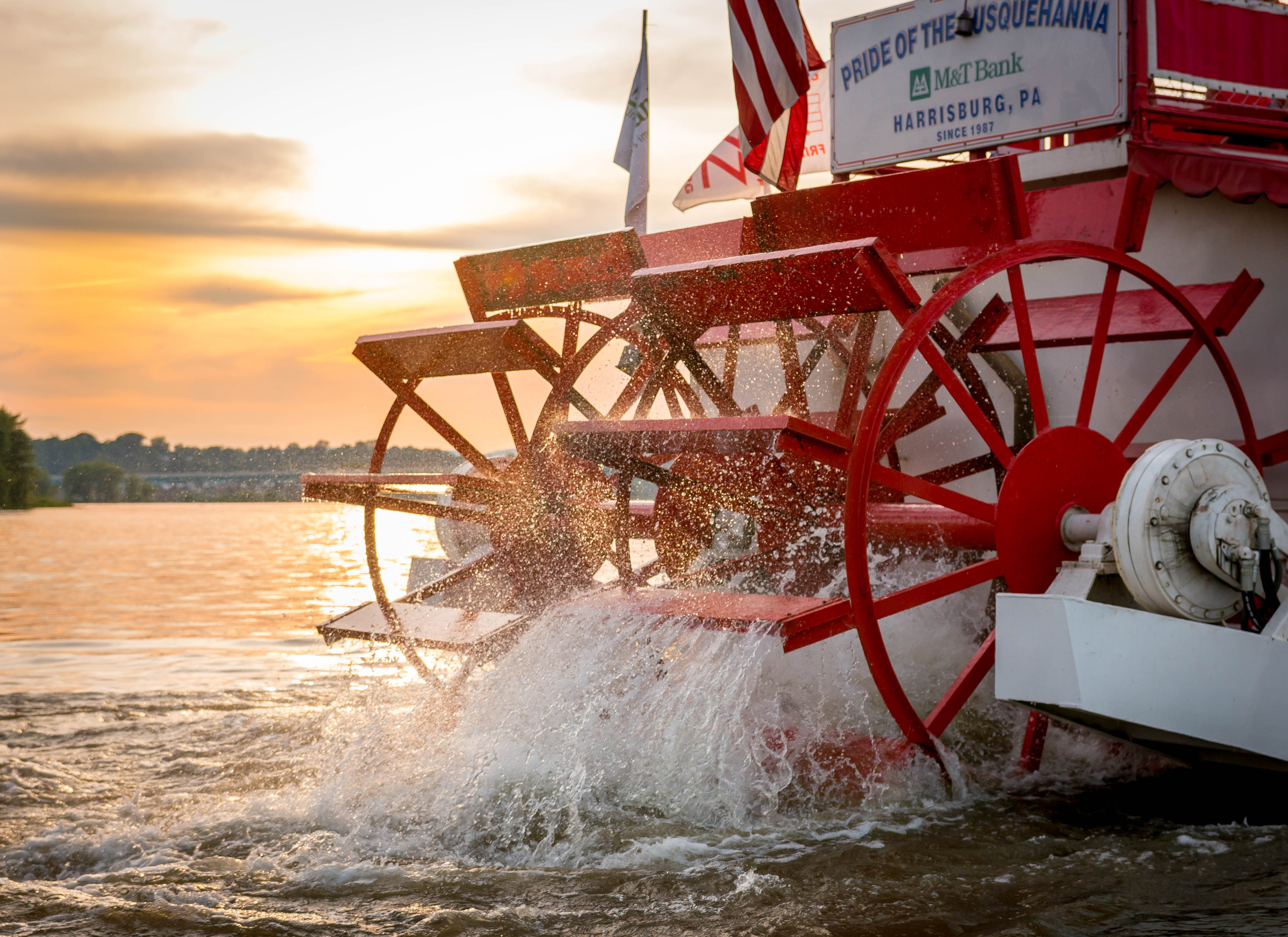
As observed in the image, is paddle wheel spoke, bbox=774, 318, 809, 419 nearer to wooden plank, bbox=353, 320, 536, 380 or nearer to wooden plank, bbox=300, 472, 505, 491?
wooden plank, bbox=353, 320, 536, 380

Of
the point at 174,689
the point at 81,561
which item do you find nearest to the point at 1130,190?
the point at 174,689

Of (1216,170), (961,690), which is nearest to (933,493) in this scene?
(961,690)

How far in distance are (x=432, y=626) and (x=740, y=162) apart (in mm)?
4471

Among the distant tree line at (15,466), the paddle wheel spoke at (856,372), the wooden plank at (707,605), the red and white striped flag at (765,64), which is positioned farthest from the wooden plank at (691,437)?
the distant tree line at (15,466)

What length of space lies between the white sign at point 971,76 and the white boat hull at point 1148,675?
239 centimetres

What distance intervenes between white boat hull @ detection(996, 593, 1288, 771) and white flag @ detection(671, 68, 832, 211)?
5384 millimetres

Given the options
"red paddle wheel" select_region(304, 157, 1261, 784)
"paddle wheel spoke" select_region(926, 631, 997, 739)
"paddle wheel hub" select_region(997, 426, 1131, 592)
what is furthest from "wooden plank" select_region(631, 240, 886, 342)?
"paddle wheel spoke" select_region(926, 631, 997, 739)

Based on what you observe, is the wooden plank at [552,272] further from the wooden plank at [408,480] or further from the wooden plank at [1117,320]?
the wooden plank at [1117,320]

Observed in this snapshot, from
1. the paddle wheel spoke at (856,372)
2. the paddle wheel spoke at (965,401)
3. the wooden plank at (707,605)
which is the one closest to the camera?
the wooden plank at (707,605)

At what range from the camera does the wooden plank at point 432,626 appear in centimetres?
482

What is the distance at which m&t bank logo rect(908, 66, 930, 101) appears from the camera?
534cm

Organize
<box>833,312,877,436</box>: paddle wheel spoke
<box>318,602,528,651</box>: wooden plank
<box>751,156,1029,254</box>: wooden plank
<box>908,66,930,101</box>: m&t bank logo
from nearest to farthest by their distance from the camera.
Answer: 1. <box>751,156,1029,254</box>: wooden plank
2. <box>318,602,528,651</box>: wooden plank
3. <box>833,312,877,436</box>: paddle wheel spoke
4. <box>908,66,930,101</box>: m&t bank logo

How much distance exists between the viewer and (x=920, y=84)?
17.6ft

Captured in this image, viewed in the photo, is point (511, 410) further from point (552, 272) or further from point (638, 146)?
point (638, 146)
